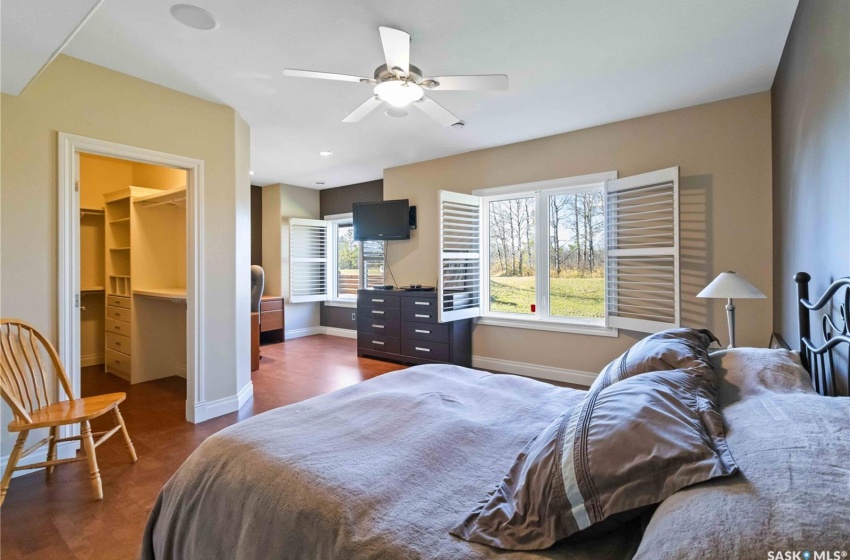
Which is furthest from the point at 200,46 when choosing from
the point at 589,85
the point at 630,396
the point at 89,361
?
the point at 89,361

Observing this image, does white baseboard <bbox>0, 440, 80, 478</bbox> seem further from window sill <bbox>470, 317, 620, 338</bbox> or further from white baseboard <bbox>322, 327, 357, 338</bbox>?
white baseboard <bbox>322, 327, 357, 338</bbox>

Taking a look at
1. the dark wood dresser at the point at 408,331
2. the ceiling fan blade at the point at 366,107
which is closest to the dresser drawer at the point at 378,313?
the dark wood dresser at the point at 408,331

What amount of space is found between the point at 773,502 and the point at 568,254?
13.0 ft

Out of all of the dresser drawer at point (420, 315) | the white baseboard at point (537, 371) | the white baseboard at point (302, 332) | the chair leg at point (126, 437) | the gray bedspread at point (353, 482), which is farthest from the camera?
the white baseboard at point (302, 332)

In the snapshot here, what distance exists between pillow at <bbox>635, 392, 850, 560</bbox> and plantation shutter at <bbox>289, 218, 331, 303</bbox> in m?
6.81

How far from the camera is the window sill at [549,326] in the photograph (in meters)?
4.06

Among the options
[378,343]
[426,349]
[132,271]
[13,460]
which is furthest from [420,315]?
[13,460]

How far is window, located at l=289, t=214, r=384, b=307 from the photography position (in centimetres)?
700

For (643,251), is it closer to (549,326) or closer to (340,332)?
(549,326)

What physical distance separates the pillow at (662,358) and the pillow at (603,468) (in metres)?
0.34

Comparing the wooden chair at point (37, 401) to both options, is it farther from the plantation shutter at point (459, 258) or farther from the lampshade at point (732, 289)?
the lampshade at point (732, 289)

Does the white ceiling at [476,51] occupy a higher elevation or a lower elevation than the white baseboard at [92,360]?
higher

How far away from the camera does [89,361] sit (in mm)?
5070

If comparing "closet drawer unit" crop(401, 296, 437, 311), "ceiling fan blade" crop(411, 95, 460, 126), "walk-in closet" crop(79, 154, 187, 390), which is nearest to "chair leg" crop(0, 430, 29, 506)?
Answer: "walk-in closet" crop(79, 154, 187, 390)
